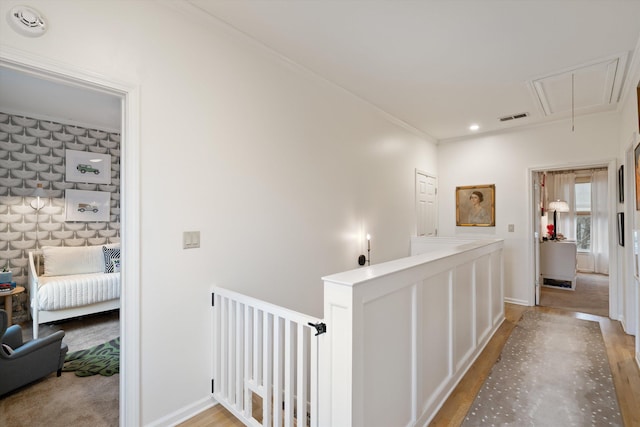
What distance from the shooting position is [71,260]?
3.89 metres

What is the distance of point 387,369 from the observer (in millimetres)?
1491

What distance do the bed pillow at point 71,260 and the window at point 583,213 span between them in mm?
9479

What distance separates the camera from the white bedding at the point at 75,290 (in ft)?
10.9

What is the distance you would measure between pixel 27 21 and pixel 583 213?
365 inches

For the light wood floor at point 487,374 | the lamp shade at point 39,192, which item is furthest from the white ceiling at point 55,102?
the light wood floor at point 487,374

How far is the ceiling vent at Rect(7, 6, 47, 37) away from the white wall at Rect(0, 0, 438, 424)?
3cm

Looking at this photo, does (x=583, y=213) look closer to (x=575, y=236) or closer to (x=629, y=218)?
(x=575, y=236)

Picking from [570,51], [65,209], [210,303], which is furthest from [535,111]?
[65,209]

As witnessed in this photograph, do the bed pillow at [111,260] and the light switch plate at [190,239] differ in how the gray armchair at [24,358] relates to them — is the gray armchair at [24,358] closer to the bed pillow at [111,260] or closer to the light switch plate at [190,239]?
the light switch plate at [190,239]

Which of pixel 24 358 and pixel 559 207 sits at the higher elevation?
pixel 559 207

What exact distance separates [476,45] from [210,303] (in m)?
2.79

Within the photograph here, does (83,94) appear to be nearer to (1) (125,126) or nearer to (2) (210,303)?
(1) (125,126)

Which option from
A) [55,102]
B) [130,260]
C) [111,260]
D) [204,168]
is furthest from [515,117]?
[111,260]

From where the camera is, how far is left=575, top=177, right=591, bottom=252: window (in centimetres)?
689
